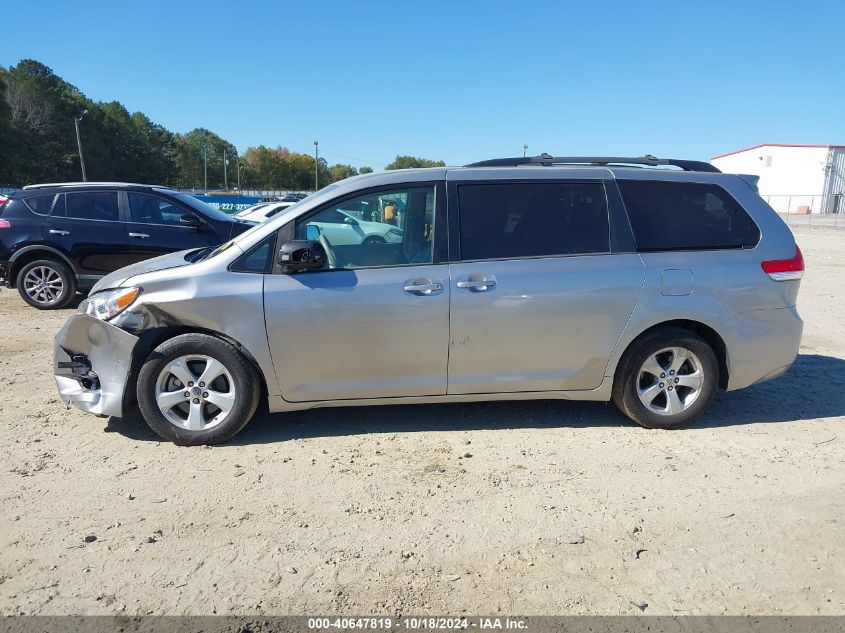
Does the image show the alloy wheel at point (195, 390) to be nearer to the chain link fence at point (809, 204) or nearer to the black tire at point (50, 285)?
the black tire at point (50, 285)

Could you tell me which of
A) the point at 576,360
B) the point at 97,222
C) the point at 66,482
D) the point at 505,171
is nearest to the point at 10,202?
the point at 97,222

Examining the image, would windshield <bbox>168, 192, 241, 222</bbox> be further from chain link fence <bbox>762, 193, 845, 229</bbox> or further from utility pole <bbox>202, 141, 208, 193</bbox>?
utility pole <bbox>202, 141, 208, 193</bbox>

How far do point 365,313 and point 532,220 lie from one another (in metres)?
1.36

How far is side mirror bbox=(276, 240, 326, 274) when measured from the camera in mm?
3904

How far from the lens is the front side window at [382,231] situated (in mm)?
4117

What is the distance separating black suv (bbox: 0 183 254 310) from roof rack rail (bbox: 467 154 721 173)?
541 cm

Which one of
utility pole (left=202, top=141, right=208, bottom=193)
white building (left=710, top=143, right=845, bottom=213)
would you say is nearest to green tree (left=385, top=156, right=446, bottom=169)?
white building (left=710, top=143, right=845, bottom=213)

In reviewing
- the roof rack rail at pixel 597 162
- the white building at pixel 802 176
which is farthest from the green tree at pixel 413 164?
the white building at pixel 802 176

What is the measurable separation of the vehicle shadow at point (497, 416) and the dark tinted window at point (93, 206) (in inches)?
204

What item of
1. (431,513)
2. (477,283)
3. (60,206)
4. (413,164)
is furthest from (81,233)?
(413,164)

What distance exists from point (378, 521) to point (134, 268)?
8.92ft

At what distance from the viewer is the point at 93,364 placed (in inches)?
159

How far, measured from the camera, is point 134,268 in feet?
14.7

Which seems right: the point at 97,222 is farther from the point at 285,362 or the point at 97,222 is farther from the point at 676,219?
the point at 676,219
